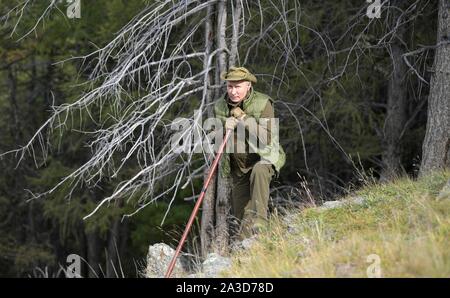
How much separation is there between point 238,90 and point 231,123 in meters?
0.38

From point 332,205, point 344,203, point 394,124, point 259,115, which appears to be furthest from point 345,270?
point 394,124

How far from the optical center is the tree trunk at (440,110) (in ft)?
30.2

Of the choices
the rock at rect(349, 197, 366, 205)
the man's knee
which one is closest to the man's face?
the man's knee

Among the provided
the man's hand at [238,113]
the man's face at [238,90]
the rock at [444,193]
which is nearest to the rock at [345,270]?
the rock at [444,193]

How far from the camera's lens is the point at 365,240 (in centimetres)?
562

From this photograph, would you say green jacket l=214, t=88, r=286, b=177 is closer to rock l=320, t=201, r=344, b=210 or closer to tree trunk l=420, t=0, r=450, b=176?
rock l=320, t=201, r=344, b=210

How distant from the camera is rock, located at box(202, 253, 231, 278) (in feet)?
19.7

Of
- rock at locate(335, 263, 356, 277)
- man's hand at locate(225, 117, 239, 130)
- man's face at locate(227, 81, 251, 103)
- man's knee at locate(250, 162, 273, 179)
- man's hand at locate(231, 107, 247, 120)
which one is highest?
man's face at locate(227, 81, 251, 103)

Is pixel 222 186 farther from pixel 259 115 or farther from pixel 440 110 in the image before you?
pixel 440 110

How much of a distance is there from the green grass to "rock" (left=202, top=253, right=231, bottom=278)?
4.6 inches

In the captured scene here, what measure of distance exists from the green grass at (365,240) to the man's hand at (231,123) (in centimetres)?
101

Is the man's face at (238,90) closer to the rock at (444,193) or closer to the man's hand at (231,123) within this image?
the man's hand at (231,123)
